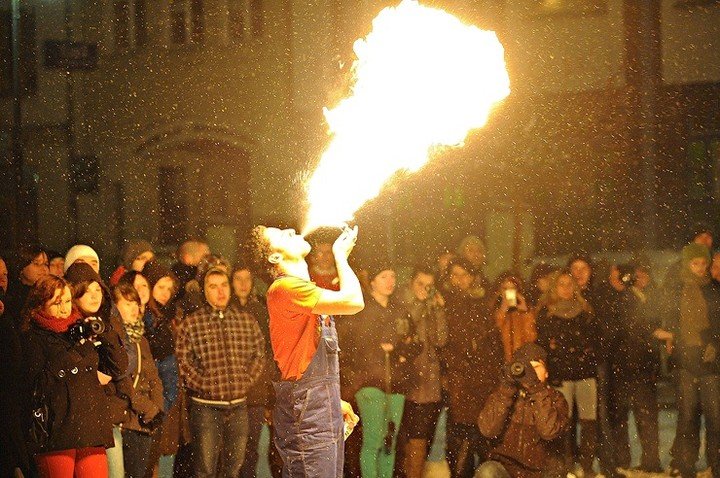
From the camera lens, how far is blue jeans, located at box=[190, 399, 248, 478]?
23.3 ft

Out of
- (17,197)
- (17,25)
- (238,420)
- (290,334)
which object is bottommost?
(238,420)

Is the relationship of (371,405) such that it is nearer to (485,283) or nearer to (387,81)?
(485,283)

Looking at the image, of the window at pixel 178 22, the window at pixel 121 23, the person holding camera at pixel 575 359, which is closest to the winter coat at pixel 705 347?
the person holding camera at pixel 575 359

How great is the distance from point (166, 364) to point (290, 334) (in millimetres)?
2208

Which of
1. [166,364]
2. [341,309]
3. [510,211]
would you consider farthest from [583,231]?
[341,309]

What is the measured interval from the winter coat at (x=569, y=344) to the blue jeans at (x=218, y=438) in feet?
6.73

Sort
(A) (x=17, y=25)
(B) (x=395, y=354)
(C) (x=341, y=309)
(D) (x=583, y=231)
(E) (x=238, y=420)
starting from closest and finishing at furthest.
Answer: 1. (C) (x=341, y=309)
2. (E) (x=238, y=420)
3. (B) (x=395, y=354)
4. (D) (x=583, y=231)
5. (A) (x=17, y=25)

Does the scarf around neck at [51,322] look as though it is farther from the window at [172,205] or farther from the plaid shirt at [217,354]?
the window at [172,205]

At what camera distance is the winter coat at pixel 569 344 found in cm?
775

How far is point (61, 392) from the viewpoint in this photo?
19.8ft

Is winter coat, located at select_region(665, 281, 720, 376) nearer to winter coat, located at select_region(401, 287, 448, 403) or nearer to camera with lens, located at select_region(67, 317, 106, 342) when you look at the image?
winter coat, located at select_region(401, 287, 448, 403)

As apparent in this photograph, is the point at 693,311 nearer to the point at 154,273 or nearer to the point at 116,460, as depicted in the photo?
the point at 154,273

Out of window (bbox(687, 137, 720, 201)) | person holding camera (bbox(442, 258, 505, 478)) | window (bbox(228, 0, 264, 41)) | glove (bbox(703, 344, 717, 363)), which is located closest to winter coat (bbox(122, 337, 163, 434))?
person holding camera (bbox(442, 258, 505, 478))

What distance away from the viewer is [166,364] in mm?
7297
